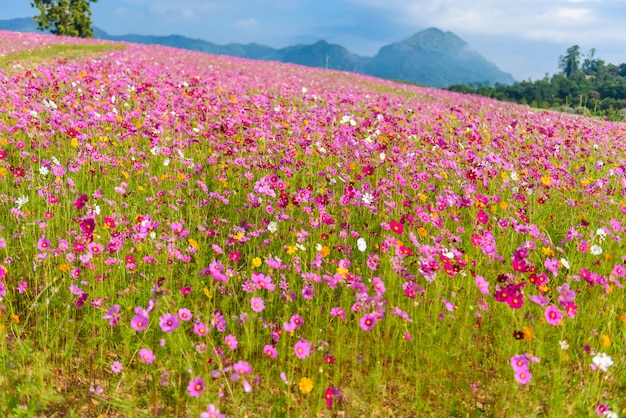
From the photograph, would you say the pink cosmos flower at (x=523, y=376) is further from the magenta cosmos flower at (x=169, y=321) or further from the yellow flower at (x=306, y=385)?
the magenta cosmos flower at (x=169, y=321)

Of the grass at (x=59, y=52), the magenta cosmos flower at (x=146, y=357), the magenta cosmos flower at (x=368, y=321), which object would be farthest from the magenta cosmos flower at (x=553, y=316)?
the grass at (x=59, y=52)

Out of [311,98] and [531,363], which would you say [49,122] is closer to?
[531,363]

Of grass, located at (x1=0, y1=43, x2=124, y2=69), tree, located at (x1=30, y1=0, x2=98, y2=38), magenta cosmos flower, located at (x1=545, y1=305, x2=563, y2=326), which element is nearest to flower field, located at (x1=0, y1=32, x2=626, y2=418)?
magenta cosmos flower, located at (x1=545, y1=305, x2=563, y2=326)

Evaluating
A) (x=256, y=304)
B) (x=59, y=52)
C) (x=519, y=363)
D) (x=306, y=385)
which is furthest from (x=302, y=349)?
(x=59, y=52)

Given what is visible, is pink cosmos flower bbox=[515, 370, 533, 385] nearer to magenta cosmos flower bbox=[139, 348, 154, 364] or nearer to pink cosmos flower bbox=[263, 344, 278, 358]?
pink cosmos flower bbox=[263, 344, 278, 358]

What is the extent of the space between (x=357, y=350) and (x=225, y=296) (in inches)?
42.2

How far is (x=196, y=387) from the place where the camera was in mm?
2336

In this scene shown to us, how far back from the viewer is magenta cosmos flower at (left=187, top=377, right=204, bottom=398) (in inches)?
90.6

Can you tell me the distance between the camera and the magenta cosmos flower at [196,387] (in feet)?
7.55

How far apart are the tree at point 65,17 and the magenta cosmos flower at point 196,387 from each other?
5633 centimetres

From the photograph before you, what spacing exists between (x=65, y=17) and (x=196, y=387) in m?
59.3

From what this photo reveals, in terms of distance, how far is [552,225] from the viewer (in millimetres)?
5055

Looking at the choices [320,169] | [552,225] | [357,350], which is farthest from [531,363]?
[320,169]

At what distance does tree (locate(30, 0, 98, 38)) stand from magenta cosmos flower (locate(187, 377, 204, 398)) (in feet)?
185
